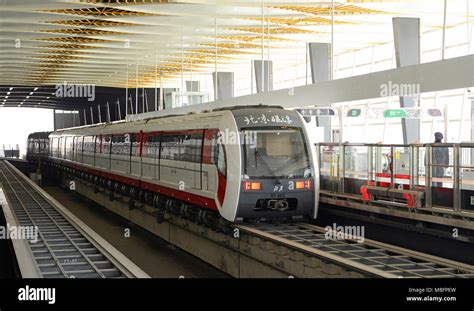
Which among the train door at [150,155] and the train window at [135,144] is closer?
the train door at [150,155]

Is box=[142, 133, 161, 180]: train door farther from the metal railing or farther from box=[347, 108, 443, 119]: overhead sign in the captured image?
box=[347, 108, 443, 119]: overhead sign

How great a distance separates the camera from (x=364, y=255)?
45.0 feet

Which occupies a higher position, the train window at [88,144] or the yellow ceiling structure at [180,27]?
the yellow ceiling structure at [180,27]

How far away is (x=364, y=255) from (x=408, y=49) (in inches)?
574

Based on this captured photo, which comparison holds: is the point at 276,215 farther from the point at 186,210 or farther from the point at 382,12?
the point at 382,12

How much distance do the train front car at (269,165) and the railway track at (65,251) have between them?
3.64 m

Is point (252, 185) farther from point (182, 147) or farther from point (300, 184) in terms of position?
point (182, 147)

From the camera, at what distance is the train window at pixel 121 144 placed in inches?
1139

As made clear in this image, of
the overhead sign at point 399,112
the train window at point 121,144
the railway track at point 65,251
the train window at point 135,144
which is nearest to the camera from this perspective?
the railway track at point 65,251

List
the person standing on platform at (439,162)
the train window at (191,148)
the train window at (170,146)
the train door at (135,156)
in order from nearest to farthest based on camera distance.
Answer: the person standing on platform at (439,162), the train window at (191,148), the train window at (170,146), the train door at (135,156)

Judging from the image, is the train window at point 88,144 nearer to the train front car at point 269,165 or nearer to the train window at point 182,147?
the train window at point 182,147

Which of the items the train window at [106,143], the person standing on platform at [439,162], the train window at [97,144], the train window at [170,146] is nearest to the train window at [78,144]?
the train window at [97,144]

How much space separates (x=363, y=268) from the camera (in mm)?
11594
